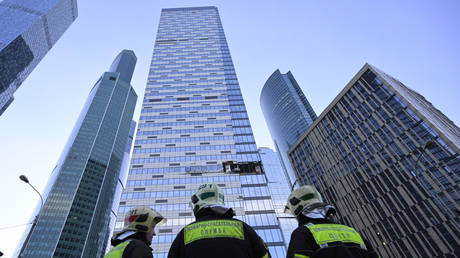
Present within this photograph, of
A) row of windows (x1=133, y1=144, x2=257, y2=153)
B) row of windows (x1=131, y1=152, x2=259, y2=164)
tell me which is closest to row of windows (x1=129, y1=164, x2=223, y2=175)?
row of windows (x1=131, y1=152, x2=259, y2=164)

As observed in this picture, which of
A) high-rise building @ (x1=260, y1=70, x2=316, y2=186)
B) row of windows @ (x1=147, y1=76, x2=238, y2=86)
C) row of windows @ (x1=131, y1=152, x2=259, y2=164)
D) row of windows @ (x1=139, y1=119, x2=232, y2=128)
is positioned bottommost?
row of windows @ (x1=131, y1=152, x2=259, y2=164)

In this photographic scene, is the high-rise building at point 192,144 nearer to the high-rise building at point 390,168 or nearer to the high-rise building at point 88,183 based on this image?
the high-rise building at point 390,168

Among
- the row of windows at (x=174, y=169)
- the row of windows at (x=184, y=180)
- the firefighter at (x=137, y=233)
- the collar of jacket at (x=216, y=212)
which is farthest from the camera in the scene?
the row of windows at (x=174, y=169)

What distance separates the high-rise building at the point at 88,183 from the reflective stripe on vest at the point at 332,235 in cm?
10001

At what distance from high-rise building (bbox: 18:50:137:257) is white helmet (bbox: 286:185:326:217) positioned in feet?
326

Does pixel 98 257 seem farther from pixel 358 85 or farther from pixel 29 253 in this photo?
pixel 358 85

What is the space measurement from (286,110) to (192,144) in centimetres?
8661

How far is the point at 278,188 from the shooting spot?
117 m

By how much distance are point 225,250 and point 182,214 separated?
46999 mm

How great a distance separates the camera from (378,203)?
4419cm

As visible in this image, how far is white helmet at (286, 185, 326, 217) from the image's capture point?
11.5 feet

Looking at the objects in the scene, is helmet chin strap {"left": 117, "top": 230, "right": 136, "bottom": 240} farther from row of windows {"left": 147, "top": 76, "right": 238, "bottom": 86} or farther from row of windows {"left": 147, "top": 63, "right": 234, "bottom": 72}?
row of windows {"left": 147, "top": 63, "right": 234, "bottom": 72}

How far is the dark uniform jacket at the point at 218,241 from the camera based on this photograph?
2693 millimetres

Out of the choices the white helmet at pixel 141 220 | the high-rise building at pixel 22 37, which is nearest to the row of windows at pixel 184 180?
the white helmet at pixel 141 220
